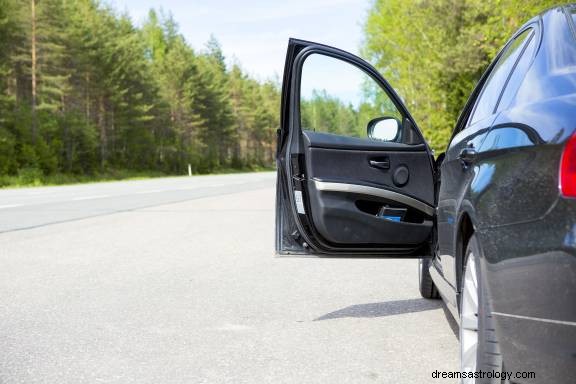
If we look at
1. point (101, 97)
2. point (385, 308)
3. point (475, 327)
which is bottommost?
point (385, 308)

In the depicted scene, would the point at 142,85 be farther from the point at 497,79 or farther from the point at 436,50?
the point at 497,79

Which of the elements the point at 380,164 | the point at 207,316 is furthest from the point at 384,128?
the point at 207,316

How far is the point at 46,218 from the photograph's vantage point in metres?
13.1

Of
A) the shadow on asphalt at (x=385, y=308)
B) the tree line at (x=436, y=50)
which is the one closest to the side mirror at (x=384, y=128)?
the shadow on asphalt at (x=385, y=308)

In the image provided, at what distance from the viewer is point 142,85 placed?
194 feet

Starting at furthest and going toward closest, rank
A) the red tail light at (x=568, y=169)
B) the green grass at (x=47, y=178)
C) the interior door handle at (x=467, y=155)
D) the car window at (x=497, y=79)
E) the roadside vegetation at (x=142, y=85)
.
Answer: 1. the green grass at (x=47, y=178)
2. the roadside vegetation at (x=142, y=85)
3. the car window at (x=497, y=79)
4. the interior door handle at (x=467, y=155)
5. the red tail light at (x=568, y=169)

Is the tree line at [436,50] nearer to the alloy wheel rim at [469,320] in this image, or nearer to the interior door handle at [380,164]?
the interior door handle at [380,164]

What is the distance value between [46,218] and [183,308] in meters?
8.52

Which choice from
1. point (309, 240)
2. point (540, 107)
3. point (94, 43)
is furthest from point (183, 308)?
point (94, 43)

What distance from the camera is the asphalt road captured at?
3.86 meters

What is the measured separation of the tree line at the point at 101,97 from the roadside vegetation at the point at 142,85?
4.2 inches

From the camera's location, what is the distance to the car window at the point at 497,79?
344 centimetres

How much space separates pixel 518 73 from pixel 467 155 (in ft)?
1.41

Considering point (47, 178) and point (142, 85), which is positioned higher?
point (142, 85)
